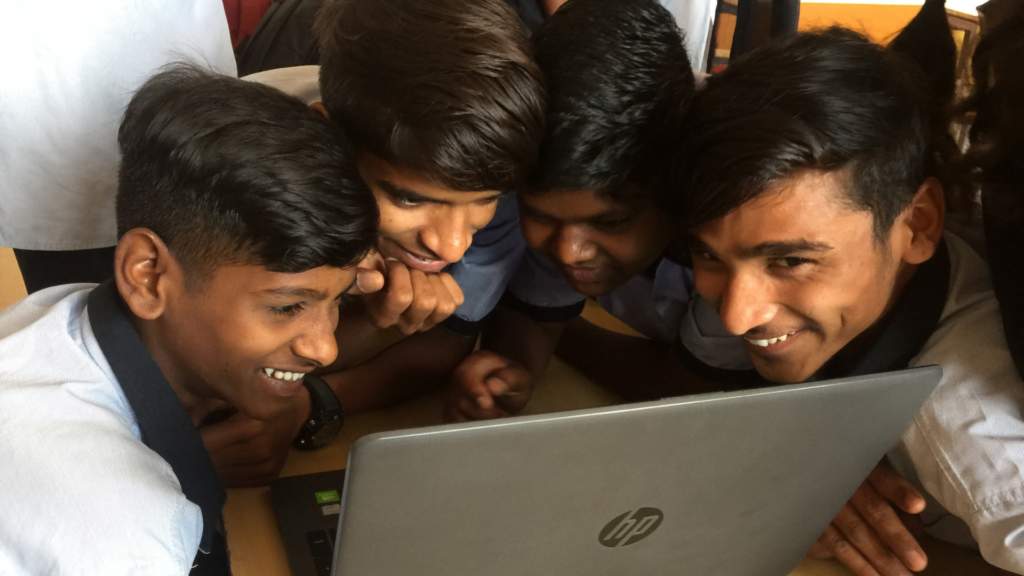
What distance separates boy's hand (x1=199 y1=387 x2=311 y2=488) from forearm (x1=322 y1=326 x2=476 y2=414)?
0.32ft

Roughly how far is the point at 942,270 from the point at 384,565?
2.05ft

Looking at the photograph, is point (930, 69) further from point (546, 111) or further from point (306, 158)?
point (306, 158)

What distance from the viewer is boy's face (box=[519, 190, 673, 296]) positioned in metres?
0.87

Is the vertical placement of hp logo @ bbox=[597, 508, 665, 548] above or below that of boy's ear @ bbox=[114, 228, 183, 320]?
below

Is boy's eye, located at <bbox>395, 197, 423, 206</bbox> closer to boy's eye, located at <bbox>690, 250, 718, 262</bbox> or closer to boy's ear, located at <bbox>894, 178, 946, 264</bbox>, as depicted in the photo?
boy's eye, located at <bbox>690, 250, 718, 262</bbox>

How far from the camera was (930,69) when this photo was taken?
0.91 meters

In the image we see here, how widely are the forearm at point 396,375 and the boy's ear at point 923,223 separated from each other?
1.70ft

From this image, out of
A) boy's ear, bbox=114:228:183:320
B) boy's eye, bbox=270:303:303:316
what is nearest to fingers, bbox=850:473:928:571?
boy's eye, bbox=270:303:303:316

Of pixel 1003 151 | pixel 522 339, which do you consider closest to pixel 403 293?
pixel 522 339

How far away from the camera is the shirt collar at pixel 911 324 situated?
784 millimetres

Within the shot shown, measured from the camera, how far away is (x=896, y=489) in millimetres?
768

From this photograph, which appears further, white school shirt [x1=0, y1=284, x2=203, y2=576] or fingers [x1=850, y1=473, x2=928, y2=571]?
fingers [x1=850, y1=473, x2=928, y2=571]

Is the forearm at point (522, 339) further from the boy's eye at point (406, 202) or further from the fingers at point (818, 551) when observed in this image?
the fingers at point (818, 551)

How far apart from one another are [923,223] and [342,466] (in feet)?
2.07
